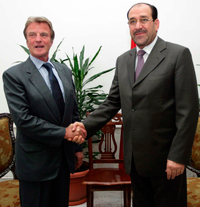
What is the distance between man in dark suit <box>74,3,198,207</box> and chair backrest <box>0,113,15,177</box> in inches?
42.8

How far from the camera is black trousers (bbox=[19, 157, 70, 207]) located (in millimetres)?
1376

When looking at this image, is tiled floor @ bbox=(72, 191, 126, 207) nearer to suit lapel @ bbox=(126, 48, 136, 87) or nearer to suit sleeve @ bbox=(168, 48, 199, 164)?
suit sleeve @ bbox=(168, 48, 199, 164)

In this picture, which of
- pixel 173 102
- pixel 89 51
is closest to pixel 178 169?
pixel 173 102

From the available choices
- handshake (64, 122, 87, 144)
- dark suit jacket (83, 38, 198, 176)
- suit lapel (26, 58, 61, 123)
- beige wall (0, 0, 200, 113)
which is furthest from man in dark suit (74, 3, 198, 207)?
beige wall (0, 0, 200, 113)

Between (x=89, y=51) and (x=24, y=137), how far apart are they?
68.2 inches

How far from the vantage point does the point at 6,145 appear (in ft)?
6.46

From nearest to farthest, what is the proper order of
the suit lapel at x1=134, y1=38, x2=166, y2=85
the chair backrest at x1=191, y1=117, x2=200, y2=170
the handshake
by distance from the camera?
the suit lapel at x1=134, y1=38, x2=166, y2=85, the handshake, the chair backrest at x1=191, y1=117, x2=200, y2=170

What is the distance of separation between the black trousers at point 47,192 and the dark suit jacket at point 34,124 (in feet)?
0.20

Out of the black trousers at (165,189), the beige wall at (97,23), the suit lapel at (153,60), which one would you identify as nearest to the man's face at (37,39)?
the suit lapel at (153,60)

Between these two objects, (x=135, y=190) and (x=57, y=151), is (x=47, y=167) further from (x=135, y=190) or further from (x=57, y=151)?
(x=135, y=190)

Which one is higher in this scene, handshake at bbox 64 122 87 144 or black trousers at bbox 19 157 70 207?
handshake at bbox 64 122 87 144

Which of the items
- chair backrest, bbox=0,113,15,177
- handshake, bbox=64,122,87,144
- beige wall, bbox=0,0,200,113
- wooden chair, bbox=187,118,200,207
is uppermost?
beige wall, bbox=0,0,200,113

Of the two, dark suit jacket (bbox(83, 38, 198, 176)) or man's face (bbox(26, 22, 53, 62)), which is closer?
dark suit jacket (bbox(83, 38, 198, 176))

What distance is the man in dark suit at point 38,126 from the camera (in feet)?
4.46
